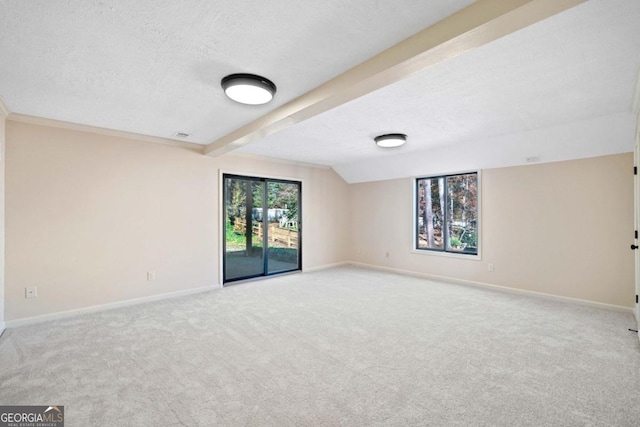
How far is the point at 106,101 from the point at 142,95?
→ 1.56ft

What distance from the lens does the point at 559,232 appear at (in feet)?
13.5

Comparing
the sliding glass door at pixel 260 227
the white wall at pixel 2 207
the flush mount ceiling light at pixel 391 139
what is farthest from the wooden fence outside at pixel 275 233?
the white wall at pixel 2 207

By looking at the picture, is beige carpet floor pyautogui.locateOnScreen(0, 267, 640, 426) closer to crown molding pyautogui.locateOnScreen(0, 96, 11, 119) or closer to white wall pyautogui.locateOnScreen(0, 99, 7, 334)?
white wall pyautogui.locateOnScreen(0, 99, 7, 334)

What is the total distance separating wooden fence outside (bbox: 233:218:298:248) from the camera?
5.30 m

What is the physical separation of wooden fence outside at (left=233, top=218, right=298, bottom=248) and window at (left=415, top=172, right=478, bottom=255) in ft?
8.62

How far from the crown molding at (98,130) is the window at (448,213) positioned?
173 inches

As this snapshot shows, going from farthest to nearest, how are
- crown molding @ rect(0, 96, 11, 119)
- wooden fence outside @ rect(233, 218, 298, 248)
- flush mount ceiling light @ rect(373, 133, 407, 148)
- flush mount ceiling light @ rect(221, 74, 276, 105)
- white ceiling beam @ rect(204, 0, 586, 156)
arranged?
wooden fence outside @ rect(233, 218, 298, 248) → flush mount ceiling light @ rect(373, 133, 407, 148) → crown molding @ rect(0, 96, 11, 119) → flush mount ceiling light @ rect(221, 74, 276, 105) → white ceiling beam @ rect(204, 0, 586, 156)

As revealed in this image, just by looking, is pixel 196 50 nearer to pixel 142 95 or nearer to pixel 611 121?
pixel 142 95

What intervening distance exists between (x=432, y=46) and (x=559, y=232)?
3.86 metres

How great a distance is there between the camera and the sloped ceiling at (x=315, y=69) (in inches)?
65.3

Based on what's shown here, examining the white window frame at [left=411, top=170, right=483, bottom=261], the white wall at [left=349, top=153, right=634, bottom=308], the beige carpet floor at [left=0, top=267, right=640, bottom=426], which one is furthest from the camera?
the white window frame at [left=411, top=170, right=483, bottom=261]

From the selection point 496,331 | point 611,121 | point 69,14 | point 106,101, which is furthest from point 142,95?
point 611,121

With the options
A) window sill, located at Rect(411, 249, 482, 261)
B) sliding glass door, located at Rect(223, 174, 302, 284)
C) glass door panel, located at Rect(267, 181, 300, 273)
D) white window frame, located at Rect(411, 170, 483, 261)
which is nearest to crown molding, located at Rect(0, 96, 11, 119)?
sliding glass door, located at Rect(223, 174, 302, 284)

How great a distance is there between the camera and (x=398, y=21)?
170 cm
